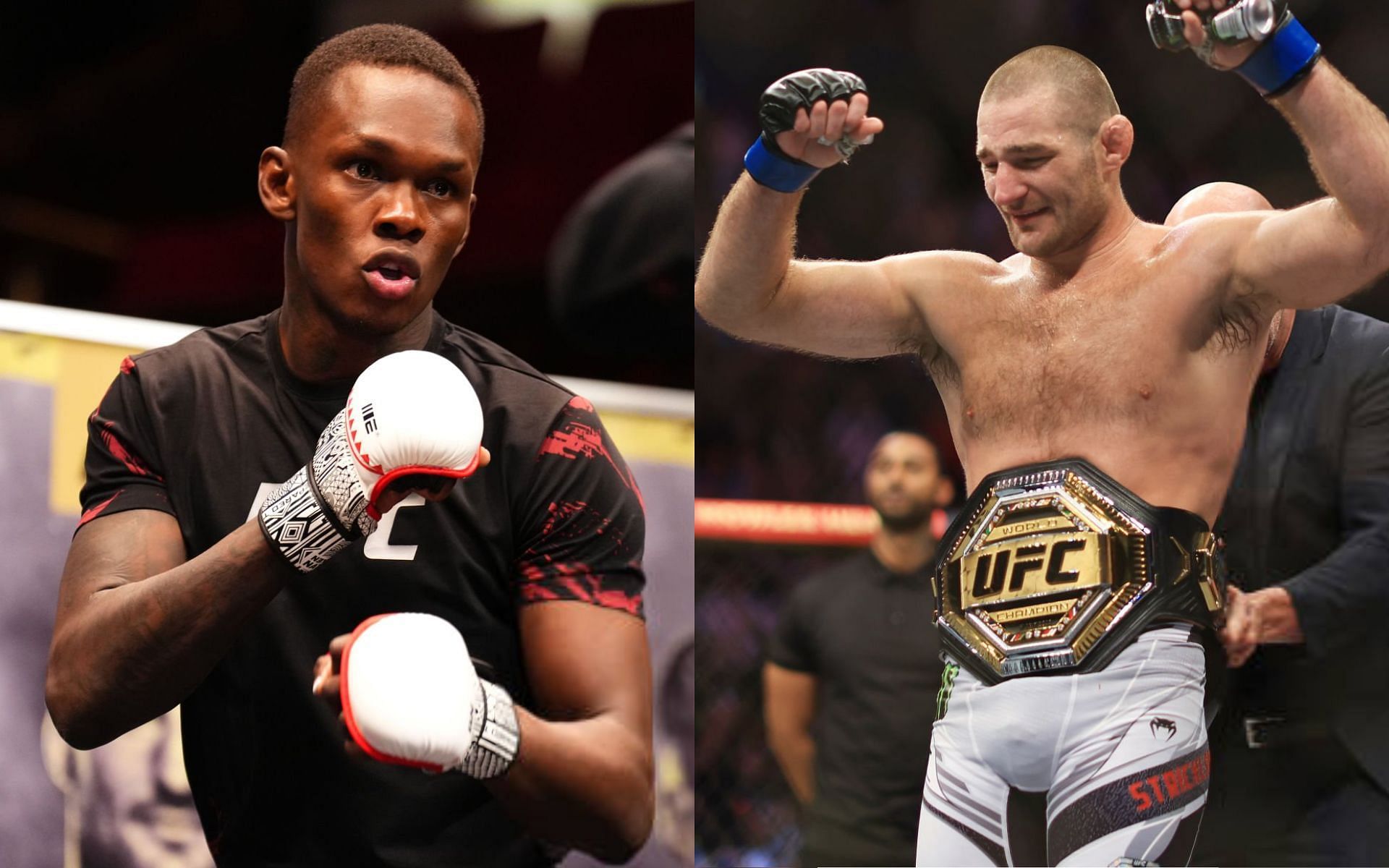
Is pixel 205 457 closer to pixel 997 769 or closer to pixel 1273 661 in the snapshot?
pixel 997 769

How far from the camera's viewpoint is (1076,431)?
1615 mm

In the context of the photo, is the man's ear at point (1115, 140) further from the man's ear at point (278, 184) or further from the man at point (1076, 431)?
the man's ear at point (278, 184)

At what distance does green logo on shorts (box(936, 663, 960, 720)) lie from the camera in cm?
167

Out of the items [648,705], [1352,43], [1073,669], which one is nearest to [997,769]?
[1073,669]

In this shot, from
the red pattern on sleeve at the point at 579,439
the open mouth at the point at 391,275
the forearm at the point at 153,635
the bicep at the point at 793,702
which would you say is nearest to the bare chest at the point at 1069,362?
the red pattern on sleeve at the point at 579,439

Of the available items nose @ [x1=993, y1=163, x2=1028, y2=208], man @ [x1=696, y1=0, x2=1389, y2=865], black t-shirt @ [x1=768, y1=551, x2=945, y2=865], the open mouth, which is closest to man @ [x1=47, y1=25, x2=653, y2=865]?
the open mouth

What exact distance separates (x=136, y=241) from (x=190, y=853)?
102 centimetres

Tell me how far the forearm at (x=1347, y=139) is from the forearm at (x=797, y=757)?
7.25ft

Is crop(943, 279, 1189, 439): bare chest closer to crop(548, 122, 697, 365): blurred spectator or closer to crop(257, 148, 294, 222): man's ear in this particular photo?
crop(548, 122, 697, 365): blurred spectator

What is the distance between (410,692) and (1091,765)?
2.58ft

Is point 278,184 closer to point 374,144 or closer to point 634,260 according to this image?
point 374,144

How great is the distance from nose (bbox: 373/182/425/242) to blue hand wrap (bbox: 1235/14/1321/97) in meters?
0.92

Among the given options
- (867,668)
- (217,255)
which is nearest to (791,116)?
(217,255)

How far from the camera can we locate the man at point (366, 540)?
62.4 inches
